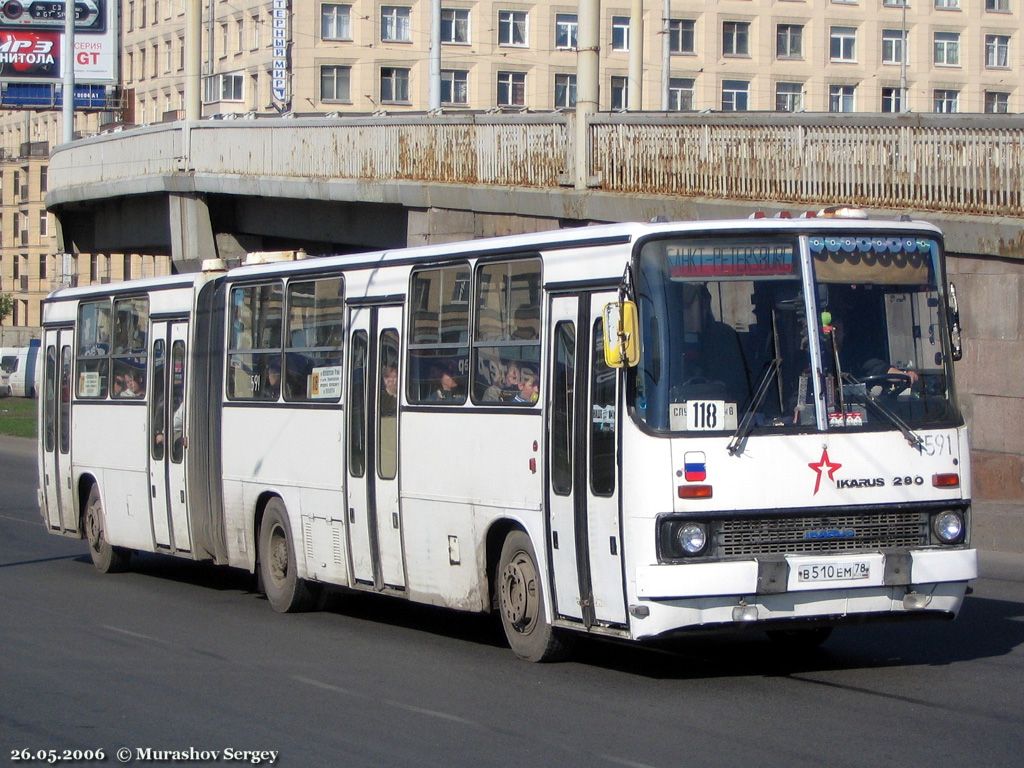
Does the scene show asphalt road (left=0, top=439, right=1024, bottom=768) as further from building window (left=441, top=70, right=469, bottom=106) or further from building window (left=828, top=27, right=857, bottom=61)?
building window (left=828, top=27, right=857, bottom=61)

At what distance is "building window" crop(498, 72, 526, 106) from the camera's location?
81562mm

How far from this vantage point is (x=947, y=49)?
85062 millimetres

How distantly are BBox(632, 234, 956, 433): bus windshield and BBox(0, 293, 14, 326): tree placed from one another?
9762 centimetres

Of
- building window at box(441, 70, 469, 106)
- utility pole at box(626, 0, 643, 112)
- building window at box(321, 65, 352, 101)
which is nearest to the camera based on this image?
utility pole at box(626, 0, 643, 112)

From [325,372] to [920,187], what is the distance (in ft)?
31.4

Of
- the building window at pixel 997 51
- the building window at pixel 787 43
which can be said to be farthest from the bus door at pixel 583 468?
the building window at pixel 997 51

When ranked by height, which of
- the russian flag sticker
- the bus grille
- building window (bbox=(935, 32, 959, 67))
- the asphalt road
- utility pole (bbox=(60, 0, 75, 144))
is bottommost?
the asphalt road

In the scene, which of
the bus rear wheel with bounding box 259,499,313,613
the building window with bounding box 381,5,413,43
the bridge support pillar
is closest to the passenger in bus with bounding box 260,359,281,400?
the bus rear wheel with bounding box 259,499,313,613

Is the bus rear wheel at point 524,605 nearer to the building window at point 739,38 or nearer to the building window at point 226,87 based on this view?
the building window at point 226,87

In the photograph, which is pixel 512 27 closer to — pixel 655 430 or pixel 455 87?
pixel 455 87

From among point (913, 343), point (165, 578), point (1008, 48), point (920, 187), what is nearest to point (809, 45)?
point (1008, 48)

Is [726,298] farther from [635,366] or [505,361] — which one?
[505,361]

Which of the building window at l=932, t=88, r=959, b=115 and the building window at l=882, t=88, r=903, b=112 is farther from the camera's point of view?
the building window at l=932, t=88, r=959, b=115

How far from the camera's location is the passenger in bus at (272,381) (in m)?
14.3
